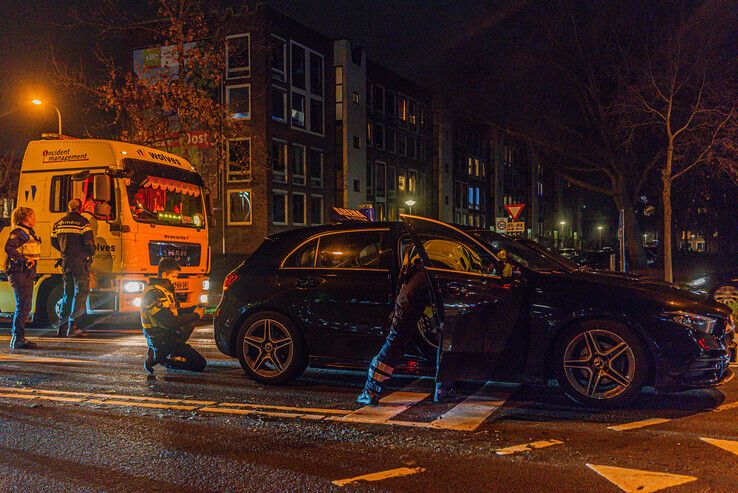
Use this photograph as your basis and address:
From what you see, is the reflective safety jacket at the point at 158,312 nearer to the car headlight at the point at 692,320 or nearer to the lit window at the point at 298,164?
the car headlight at the point at 692,320

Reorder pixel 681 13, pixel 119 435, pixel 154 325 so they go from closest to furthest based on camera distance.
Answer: pixel 119 435
pixel 154 325
pixel 681 13

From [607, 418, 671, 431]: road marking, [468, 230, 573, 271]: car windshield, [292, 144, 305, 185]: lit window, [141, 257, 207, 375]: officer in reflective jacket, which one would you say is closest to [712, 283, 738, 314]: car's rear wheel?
[468, 230, 573, 271]: car windshield

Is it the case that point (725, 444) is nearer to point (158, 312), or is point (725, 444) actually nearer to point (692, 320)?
point (692, 320)

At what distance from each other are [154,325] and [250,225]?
1040 inches

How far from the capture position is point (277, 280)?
6.86 metres

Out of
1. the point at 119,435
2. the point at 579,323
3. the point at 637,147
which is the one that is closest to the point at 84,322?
the point at 119,435

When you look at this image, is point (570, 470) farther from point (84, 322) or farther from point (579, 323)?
point (84, 322)

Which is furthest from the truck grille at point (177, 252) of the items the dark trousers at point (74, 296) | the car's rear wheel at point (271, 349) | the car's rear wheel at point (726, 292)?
the car's rear wheel at point (726, 292)

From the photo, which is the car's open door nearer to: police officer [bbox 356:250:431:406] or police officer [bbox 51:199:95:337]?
police officer [bbox 356:250:431:406]

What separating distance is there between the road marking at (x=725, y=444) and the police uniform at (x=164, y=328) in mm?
5368

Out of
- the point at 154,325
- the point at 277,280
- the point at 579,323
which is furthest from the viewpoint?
the point at 154,325

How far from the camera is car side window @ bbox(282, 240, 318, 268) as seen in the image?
270 inches

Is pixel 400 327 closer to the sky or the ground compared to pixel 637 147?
closer to the ground

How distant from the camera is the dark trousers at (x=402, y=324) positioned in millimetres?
5711
